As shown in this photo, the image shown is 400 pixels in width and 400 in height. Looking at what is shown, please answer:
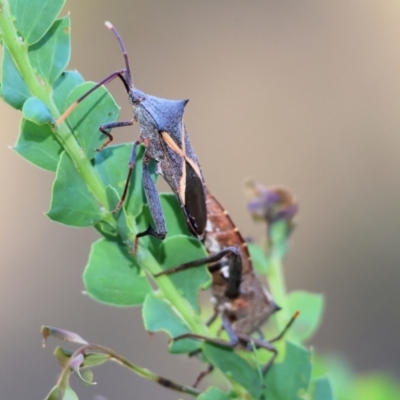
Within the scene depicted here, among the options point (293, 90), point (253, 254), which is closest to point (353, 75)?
point (293, 90)

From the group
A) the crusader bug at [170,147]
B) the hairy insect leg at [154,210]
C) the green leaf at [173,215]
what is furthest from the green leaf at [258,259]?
the hairy insect leg at [154,210]

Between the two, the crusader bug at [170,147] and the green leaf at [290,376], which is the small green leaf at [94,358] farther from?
the crusader bug at [170,147]

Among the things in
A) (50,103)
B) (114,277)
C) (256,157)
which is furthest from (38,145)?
(256,157)

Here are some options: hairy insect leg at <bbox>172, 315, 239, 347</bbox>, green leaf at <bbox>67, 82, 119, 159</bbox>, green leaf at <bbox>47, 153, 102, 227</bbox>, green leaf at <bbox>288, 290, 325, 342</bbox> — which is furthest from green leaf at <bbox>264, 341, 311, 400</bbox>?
green leaf at <bbox>67, 82, 119, 159</bbox>

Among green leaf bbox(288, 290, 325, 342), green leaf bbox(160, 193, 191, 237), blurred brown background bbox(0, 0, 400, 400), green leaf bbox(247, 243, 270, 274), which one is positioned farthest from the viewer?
blurred brown background bbox(0, 0, 400, 400)

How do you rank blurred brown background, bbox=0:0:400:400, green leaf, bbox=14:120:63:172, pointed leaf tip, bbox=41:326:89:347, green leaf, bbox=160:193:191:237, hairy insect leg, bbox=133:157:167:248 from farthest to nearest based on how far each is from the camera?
blurred brown background, bbox=0:0:400:400, green leaf, bbox=160:193:191:237, hairy insect leg, bbox=133:157:167:248, green leaf, bbox=14:120:63:172, pointed leaf tip, bbox=41:326:89:347

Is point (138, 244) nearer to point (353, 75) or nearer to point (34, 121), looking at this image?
point (34, 121)

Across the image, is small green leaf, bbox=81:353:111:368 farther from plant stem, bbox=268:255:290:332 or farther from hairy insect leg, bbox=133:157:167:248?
plant stem, bbox=268:255:290:332
